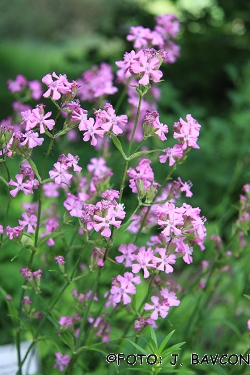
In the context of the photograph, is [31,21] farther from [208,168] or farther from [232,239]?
[232,239]

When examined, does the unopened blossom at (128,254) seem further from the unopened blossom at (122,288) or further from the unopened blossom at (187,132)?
the unopened blossom at (187,132)

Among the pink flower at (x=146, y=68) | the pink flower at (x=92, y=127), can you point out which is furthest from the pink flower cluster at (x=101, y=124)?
the pink flower at (x=146, y=68)

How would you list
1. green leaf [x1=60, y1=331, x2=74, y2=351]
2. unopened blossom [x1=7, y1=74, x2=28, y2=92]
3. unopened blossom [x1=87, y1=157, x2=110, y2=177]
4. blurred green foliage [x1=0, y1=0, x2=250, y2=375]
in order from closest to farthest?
green leaf [x1=60, y1=331, x2=74, y2=351] < unopened blossom [x1=87, y1=157, x2=110, y2=177] < unopened blossom [x1=7, y1=74, x2=28, y2=92] < blurred green foliage [x1=0, y1=0, x2=250, y2=375]

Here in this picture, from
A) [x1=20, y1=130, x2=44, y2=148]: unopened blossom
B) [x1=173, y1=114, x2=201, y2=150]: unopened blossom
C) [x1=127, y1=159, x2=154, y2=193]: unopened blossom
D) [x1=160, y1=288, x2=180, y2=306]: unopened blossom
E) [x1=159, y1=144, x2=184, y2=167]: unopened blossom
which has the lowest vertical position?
[x1=160, y1=288, x2=180, y2=306]: unopened blossom

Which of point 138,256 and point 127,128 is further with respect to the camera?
point 127,128

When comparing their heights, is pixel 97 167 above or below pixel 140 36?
below

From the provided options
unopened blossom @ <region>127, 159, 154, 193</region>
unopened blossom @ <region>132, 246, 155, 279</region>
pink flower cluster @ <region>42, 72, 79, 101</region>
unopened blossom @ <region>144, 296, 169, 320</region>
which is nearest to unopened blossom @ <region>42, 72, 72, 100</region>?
pink flower cluster @ <region>42, 72, 79, 101</region>

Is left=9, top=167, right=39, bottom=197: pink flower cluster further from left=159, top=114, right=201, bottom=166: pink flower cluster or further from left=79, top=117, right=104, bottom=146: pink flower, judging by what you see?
left=159, top=114, right=201, bottom=166: pink flower cluster

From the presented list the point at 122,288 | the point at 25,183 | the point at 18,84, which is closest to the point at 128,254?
the point at 122,288

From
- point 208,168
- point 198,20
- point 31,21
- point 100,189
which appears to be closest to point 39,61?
point 31,21

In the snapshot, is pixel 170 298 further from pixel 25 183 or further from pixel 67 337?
pixel 25 183

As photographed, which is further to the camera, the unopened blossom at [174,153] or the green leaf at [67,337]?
the green leaf at [67,337]
